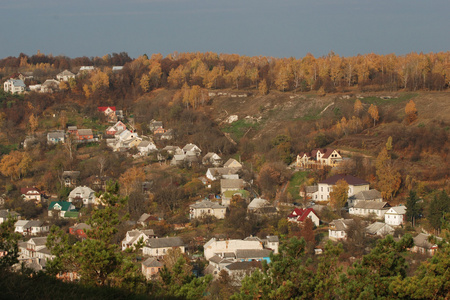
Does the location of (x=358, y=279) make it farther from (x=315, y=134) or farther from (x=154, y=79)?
(x=154, y=79)

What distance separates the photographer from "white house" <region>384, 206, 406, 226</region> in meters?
21.6

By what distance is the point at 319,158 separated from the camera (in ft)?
92.9

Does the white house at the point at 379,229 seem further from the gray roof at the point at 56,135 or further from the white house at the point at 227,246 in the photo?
the gray roof at the point at 56,135

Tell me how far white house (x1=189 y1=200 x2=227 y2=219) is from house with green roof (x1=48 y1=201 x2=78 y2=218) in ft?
18.1

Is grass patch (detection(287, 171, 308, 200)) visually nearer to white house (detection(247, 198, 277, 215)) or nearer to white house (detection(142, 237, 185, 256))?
white house (detection(247, 198, 277, 215))

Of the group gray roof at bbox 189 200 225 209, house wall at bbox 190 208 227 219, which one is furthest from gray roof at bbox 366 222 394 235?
gray roof at bbox 189 200 225 209

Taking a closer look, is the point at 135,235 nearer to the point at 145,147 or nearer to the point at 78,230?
the point at 78,230

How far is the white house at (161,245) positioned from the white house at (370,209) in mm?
7395

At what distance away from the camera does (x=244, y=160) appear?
31.5 metres

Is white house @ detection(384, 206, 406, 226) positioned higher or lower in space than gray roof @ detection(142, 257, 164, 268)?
higher

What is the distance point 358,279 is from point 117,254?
12.6 ft

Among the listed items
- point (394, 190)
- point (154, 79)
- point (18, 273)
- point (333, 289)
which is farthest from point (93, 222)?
point (154, 79)

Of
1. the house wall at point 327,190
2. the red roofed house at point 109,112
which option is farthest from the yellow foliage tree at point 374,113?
the red roofed house at point 109,112

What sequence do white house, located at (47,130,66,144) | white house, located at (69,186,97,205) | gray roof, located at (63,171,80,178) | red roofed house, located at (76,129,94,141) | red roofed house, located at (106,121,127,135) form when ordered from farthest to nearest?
red roofed house, located at (106,121,127,135)
red roofed house, located at (76,129,94,141)
white house, located at (47,130,66,144)
gray roof, located at (63,171,80,178)
white house, located at (69,186,97,205)
